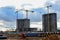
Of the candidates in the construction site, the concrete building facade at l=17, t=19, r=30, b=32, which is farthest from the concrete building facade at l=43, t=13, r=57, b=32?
the concrete building facade at l=17, t=19, r=30, b=32

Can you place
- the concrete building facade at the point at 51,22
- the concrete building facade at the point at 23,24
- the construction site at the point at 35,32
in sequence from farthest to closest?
1. the concrete building facade at the point at 23,24
2. the concrete building facade at the point at 51,22
3. the construction site at the point at 35,32

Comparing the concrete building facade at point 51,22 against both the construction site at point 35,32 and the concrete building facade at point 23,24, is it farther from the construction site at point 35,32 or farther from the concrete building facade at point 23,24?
the concrete building facade at point 23,24

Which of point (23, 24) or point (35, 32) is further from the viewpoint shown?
point (23, 24)

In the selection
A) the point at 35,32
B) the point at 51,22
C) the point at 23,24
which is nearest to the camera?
the point at 35,32

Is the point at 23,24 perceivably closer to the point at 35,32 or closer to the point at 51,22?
the point at 51,22

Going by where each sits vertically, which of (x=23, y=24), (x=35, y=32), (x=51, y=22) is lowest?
(x=35, y=32)

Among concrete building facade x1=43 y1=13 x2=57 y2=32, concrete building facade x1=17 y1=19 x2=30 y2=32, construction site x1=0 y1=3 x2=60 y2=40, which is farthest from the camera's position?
concrete building facade x1=17 y1=19 x2=30 y2=32

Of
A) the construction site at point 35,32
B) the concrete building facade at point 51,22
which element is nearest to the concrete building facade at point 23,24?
the construction site at point 35,32

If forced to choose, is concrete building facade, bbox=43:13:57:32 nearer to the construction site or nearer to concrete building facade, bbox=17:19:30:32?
the construction site

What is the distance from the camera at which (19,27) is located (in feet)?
376

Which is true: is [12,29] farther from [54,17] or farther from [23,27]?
[54,17]

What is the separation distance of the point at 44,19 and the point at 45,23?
2251 mm

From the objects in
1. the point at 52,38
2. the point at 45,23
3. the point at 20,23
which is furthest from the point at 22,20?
the point at 52,38

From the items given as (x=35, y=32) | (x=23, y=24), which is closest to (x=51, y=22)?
(x=35, y=32)
